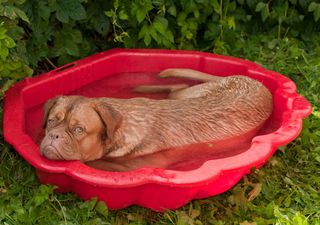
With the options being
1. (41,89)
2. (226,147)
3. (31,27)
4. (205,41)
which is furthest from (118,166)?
(205,41)

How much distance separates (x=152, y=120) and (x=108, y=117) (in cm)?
54

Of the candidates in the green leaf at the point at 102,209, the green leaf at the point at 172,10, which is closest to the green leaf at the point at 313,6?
the green leaf at the point at 172,10

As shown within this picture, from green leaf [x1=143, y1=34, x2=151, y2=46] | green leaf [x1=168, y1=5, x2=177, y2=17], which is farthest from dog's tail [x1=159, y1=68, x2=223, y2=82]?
green leaf [x1=168, y1=5, x2=177, y2=17]

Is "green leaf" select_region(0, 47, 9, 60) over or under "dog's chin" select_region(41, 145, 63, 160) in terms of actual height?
over

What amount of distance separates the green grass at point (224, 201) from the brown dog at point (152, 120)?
0.40 m

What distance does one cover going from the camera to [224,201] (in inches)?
175

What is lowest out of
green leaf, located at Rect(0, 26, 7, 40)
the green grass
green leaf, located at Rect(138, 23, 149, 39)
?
the green grass

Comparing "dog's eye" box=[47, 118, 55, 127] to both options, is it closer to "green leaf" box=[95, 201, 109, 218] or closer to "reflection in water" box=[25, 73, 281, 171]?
"reflection in water" box=[25, 73, 281, 171]

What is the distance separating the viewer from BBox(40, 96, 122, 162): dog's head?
4.08 m

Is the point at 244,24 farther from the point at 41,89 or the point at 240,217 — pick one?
the point at 240,217

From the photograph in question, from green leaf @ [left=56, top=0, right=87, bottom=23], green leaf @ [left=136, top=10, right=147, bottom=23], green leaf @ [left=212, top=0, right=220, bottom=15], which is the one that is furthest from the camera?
green leaf @ [left=212, top=0, right=220, bottom=15]

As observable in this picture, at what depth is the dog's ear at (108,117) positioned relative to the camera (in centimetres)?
428

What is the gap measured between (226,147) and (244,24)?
2.74 metres

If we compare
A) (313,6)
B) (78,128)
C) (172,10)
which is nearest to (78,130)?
(78,128)
